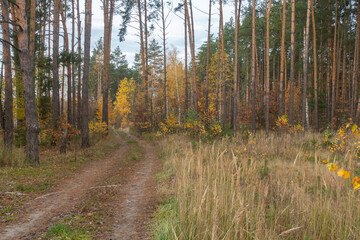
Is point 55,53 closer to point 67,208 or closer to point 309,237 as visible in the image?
point 67,208

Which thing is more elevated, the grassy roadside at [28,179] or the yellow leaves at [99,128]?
the yellow leaves at [99,128]

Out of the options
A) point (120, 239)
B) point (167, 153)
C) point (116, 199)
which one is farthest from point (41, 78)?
point (120, 239)

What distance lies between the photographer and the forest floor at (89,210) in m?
3.49

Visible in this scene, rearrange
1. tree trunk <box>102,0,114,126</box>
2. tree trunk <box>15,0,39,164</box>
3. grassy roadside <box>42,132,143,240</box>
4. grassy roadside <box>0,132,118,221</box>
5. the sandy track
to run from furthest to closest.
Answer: tree trunk <box>102,0,114,126</box>, tree trunk <box>15,0,39,164</box>, grassy roadside <box>0,132,118,221</box>, the sandy track, grassy roadside <box>42,132,143,240</box>

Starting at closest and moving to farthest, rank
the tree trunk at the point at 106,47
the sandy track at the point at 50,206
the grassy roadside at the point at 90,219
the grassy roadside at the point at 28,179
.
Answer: the grassy roadside at the point at 90,219
the sandy track at the point at 50,206
the grassy roadside at the point at 28,179
the tree trunk at the point at 106,47

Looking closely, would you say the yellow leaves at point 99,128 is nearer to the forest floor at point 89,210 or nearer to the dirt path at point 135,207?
the forest floor at point 89,210

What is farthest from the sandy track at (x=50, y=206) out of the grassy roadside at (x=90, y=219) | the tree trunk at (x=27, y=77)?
the tree trunk at (x=27, y=77)

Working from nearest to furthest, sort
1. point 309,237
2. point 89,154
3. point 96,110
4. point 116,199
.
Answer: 1. point 309,237
2. point 116,199
3. point 89,154
4. point 96,110

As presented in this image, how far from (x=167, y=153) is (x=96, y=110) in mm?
24728

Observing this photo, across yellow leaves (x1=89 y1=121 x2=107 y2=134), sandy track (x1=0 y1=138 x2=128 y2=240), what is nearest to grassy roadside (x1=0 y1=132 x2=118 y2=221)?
sandy track (x1=0 y1=138 x2=128 y2=240)

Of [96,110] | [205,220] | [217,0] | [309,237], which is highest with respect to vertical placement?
[217,0]

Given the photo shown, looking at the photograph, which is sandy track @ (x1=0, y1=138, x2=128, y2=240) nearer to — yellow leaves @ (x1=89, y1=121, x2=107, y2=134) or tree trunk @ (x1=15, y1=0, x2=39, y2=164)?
tree trunk @ (x1=15, y1=0, x2=39, y2=164)

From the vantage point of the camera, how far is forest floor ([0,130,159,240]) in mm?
3488

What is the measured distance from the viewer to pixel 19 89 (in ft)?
51.6
